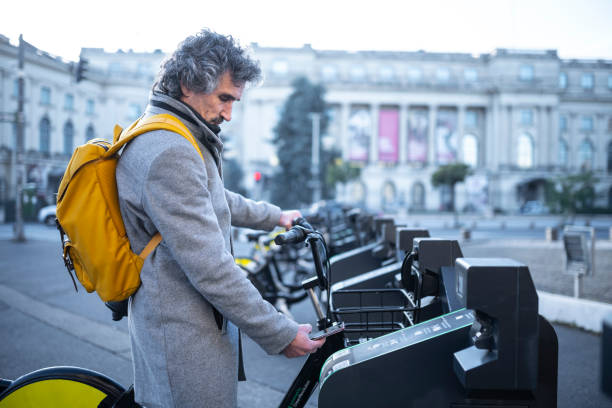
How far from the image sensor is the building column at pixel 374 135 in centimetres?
5875

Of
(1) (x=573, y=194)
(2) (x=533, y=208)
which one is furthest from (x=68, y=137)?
(2) (x=533, y=208)

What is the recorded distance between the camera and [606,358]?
2.73ft

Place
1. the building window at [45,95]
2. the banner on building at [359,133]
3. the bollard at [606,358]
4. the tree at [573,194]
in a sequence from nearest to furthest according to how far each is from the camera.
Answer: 1. the bollard at [606,358]
2. the tree at [573,194]
3. the building window at [45,95]
4. the banner on building at [359,133]

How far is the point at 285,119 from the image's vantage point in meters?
42.9

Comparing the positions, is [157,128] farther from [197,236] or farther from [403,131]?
[403,131]

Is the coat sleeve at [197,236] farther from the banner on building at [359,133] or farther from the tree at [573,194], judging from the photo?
the banner on building at [359,133]

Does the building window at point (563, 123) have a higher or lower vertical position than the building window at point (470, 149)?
higher

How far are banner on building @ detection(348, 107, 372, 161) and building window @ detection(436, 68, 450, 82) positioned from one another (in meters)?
12.3

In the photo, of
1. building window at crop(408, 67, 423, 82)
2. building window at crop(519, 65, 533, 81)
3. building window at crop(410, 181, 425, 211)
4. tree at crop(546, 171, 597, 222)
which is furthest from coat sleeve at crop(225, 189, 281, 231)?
building window at crop(519, 65, 533, 81)

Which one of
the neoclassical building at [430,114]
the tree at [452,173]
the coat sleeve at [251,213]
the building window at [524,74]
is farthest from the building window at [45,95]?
the building window at [524,74]

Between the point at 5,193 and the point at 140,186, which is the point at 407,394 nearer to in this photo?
the point at 140,186

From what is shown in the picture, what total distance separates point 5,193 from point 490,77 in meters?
59.0

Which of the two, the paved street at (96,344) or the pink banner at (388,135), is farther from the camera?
the pink banner at (388,135)

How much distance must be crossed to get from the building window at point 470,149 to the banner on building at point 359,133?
1365cm
